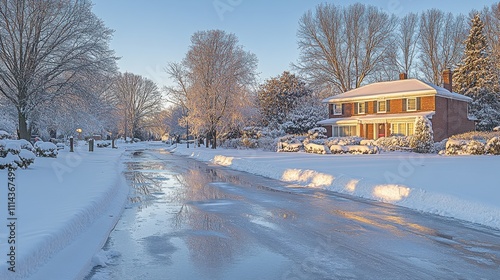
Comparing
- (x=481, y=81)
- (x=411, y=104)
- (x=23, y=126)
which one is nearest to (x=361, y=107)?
(x=411, y=104)

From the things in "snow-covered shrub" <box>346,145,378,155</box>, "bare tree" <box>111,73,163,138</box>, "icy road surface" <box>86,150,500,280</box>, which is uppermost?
"bare tree" <box>111,73,163,138</box>

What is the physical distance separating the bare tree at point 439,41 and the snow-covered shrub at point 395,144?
3058 centimetres

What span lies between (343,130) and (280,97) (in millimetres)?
11685

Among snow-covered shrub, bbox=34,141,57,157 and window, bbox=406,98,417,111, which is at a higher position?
window, bbox=406,98,417,111

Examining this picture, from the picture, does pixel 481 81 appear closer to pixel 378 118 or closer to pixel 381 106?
pixel 381 106

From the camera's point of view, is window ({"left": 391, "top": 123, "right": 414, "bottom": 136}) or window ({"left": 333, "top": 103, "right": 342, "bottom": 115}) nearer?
window ({"left": 391, "top": 123, "right": 414, "bottom": 136})

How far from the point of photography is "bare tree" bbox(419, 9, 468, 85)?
5691 cm

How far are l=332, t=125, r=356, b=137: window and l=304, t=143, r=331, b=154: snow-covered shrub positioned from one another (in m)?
11.6

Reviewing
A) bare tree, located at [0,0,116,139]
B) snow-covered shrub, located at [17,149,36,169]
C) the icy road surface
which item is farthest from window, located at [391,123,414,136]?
snow-covered shrub, located at [17,149,36,169]

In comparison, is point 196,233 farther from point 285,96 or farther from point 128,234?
point 285,96

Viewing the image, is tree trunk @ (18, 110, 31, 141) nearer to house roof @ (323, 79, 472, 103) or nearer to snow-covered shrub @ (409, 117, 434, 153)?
snow-covered shrub @ (409, 117, 434, 153)

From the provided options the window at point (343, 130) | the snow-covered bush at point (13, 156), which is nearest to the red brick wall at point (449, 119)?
the window at point (343, 130)

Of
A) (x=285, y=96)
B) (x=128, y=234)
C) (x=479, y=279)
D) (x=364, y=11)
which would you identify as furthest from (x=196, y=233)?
(x=364, y=11)

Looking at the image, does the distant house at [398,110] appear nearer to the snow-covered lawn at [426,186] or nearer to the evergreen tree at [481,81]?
the evergreen tree at [481,81]
